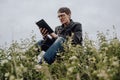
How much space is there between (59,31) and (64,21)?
0.27m

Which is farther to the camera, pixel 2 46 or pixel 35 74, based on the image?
pixel 2 46

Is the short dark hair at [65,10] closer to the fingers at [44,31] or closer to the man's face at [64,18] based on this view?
the man's face at [64,18]

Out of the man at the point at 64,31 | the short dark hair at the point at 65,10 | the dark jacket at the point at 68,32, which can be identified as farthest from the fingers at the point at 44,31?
the short dark hair at the point at 65,10

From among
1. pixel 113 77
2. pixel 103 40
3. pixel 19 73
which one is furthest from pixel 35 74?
pixel 113 77

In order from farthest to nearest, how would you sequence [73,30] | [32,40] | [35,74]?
1. [73,30]
2. [32,40]
3. [35,74]

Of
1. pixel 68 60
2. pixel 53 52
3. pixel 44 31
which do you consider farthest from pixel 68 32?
pixel 68 60

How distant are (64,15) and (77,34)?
0.45 metres

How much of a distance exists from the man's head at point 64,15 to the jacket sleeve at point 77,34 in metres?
0.21

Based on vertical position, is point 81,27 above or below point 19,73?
above

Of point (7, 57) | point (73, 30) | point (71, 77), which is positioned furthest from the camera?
point (73, 30)

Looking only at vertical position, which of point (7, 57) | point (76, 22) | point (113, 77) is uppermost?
point (76, 22)

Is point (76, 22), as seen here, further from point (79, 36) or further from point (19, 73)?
point (19, 73)

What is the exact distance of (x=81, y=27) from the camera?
748 centimetres

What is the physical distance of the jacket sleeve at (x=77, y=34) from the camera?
702cm
